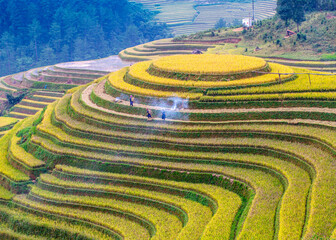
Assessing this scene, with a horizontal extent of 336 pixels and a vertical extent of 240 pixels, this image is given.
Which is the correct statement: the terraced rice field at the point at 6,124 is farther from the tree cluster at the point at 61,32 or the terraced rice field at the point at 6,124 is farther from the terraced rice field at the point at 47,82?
the tree cluster at the point at 61,32

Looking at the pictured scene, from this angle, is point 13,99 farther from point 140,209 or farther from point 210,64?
point 140,209

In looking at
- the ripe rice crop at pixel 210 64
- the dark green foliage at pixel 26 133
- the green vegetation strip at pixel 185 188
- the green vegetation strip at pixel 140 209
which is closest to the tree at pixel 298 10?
the ripe rice crop at pixel 210 64

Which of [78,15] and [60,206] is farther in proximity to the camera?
[78,15]

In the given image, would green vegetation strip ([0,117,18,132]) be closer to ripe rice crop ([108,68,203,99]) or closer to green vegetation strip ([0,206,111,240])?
ripe rice crop ([108,68,203,99])

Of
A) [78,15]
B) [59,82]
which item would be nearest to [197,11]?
[78,15]

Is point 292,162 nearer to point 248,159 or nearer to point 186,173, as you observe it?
point 248,159

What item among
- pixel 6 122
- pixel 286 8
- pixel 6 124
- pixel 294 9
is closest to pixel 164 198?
pixel 6 124

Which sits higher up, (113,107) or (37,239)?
(113,107)

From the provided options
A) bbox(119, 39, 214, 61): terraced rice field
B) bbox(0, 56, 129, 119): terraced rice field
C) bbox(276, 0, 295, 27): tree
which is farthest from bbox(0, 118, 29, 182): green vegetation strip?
bbox(276, 0, 295, 27): tree
